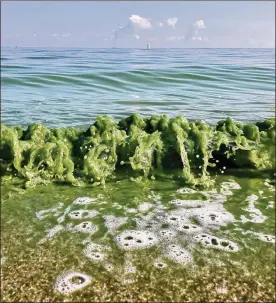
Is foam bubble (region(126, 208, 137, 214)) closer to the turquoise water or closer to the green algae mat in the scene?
the green algae mat

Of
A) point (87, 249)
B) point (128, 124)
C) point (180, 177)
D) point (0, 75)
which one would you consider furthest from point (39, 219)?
point (0, 75)

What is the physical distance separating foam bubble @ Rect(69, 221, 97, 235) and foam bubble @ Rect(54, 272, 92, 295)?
0.57 metres

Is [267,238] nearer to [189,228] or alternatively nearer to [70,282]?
[189,228]

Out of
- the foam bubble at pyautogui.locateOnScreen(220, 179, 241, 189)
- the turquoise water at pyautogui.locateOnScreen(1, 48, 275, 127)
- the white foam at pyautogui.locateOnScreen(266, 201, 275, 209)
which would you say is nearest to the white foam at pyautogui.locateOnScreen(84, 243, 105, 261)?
the white foam at pyautogui.locateOnScreen(266, 201, 275, 209)

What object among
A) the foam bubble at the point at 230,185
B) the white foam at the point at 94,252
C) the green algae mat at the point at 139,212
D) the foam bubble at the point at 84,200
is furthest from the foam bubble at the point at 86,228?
the foam bubble at the point at 230,185

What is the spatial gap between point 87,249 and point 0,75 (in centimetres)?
1460

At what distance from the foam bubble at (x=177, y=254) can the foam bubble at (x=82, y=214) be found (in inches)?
30.6

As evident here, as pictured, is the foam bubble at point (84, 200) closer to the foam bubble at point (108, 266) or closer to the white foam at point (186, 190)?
the white foam at point (186, 190)

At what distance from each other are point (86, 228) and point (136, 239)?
0.41 meters

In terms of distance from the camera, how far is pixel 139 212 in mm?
3418

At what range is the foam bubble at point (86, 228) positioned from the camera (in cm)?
307

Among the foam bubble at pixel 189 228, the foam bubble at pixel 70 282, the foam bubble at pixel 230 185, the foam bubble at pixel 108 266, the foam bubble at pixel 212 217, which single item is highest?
the foam bubble at pixel 230 185

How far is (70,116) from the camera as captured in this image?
9008 millimetres

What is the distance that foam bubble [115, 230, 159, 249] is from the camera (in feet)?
9.38
